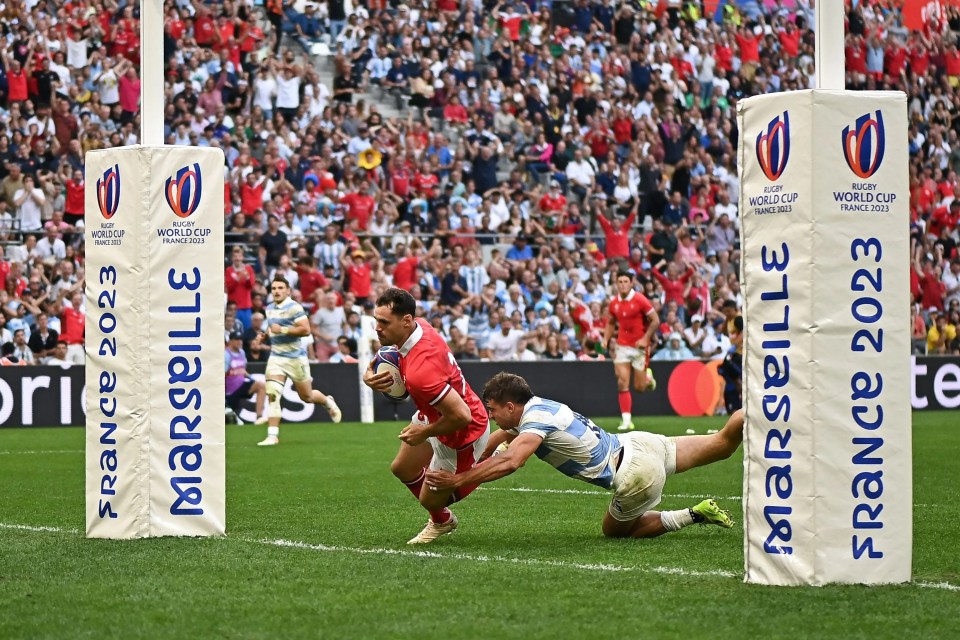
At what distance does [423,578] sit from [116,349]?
9.88ft

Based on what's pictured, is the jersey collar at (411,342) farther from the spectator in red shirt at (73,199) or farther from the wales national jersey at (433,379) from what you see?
the spectator in red shirt at (73,199)

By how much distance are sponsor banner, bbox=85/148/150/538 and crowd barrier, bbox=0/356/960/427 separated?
13172mm

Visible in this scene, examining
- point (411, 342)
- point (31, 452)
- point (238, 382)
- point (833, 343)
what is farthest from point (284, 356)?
point (833, 343)

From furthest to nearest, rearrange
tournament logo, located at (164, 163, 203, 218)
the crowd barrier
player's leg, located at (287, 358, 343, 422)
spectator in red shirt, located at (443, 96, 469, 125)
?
spectator in red shirt, located at (443, 96, 469, 125)
the crowd barrier
player's leg, located at (287, 358, 343, 422)
tournament logo, located at (164, 163, 203, 218)

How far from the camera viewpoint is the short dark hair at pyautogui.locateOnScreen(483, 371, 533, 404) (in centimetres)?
960

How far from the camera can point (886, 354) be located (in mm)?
7555

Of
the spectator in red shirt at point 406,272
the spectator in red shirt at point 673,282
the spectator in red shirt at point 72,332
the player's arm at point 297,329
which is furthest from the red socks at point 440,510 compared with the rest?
the spectator in red shirt at point 673,282

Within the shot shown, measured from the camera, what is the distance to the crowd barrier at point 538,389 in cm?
2273

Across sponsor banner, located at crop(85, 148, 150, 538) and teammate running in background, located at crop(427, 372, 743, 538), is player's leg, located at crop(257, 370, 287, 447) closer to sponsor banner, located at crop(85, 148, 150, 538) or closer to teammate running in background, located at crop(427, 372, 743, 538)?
sponsor banner, located at crop(85, 148, 150, 538)

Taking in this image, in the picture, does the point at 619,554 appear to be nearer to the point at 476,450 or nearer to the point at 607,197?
the point at 476,450

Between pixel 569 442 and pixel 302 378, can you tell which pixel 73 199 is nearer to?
pixel 302 378

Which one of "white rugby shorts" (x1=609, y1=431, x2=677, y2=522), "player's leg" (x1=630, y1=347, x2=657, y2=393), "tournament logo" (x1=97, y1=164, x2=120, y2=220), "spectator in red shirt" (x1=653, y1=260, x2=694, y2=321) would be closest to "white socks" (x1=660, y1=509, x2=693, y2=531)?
"white rugby shorts" (x1=609, y1=431, x2=677, y2=522)

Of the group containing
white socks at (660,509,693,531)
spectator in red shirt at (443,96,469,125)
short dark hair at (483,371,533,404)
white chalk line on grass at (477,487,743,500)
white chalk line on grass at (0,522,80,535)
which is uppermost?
spectator in red shirt at (443,96,469,125)

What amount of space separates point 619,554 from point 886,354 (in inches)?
97.0
